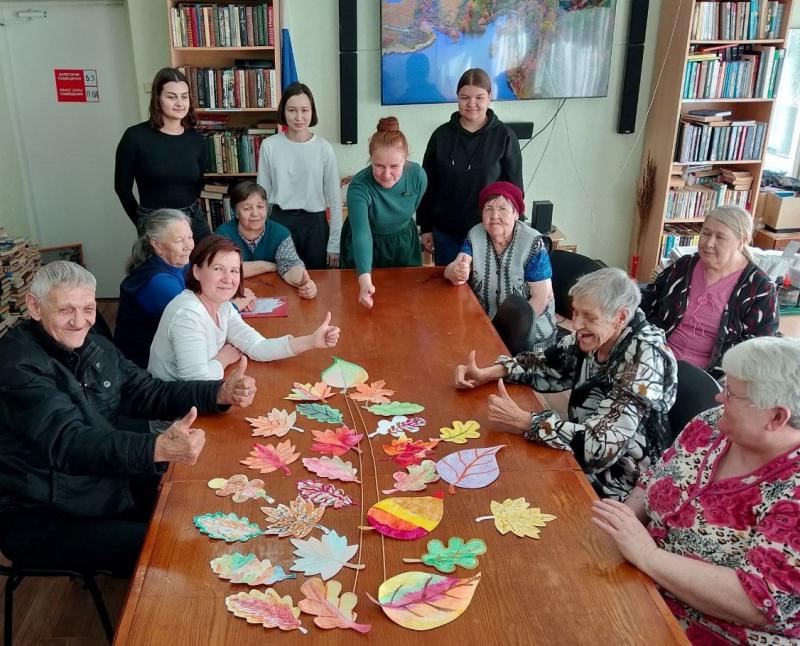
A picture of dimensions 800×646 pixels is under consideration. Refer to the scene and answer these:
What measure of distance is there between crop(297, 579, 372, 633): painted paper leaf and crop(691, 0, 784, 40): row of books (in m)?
4.81

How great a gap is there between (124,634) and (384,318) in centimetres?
172

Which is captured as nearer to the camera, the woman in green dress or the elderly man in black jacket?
the elderly man in black jacket

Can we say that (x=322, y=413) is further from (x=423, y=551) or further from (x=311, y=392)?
(x=423, y=551)

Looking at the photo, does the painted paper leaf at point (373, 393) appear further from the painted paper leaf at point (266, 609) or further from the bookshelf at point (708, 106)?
the bookshelf at point (708, 106)

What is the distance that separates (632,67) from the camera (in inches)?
209

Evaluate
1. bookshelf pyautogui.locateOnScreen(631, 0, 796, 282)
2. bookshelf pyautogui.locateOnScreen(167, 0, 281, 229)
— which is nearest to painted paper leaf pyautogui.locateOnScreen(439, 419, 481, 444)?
bookshelf pyautogui.locateOnScreen(167, 0, 281, 229)

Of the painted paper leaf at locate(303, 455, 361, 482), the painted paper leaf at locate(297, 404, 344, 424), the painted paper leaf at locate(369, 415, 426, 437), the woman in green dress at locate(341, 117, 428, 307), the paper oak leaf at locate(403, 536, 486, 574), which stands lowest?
the paper oak leaf at locate(403, 536, 486, 574)

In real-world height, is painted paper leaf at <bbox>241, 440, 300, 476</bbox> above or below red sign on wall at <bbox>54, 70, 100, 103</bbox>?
below

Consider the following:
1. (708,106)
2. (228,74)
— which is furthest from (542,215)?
(228,74)

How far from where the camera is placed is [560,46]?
205 inches

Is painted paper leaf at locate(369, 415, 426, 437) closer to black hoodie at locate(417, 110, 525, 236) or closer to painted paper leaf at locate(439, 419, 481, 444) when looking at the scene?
painted paper leaf at locate(439, 419, 481, 444)

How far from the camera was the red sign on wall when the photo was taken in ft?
16.7

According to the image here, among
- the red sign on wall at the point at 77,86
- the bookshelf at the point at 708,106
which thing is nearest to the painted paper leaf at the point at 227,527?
the red sign on wall at the point at 77,86

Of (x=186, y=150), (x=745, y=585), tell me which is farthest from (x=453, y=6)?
(x=745, y=585)
